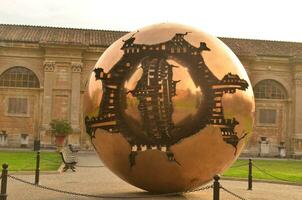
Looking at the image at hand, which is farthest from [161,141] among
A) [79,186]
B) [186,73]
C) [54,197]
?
[79,186]

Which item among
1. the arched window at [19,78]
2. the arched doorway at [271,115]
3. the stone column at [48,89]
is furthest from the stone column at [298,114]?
→ the arched window at [19,78]

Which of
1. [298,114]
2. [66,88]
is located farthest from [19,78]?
[298,114]

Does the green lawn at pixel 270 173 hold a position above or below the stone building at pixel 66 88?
below

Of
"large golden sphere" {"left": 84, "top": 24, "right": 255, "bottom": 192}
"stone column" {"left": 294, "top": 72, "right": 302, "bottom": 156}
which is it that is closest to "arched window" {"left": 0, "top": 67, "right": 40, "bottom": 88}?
"stone column" {"left": 294, "top": 72, "right": 302, "bottom": 156}

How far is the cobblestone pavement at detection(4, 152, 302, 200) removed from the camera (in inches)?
430

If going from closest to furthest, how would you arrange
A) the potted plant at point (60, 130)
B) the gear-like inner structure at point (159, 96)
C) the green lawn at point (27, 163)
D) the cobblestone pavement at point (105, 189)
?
1. the gear-like inner structure at point (159, 96)
2. the cobblestone pavement at point (105, 189)
3. the green lawn at point (27, 163)
4. the potted plant at point (60, 130)

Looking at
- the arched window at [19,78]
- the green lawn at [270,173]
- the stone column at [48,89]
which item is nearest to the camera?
the green lawn at [270,173]

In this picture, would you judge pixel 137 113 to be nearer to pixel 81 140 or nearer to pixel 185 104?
pixel 185 104

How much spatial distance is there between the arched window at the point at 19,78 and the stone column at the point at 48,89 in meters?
1.05

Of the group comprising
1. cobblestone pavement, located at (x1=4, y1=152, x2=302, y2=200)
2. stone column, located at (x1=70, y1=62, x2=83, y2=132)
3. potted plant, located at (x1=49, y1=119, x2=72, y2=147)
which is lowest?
cobblestone pavement, located at (x1=4, y1=152, x2=302, y2=200)

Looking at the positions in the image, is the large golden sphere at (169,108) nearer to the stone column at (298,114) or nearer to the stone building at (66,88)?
the stone building at (66,88)

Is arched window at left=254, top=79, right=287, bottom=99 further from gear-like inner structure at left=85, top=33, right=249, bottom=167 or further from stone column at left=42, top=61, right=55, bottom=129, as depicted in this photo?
gear-like inner structure at left=85, top=33, right=249, bottom=167

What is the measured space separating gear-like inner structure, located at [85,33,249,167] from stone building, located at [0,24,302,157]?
96.1 feet

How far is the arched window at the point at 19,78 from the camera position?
129 ft
